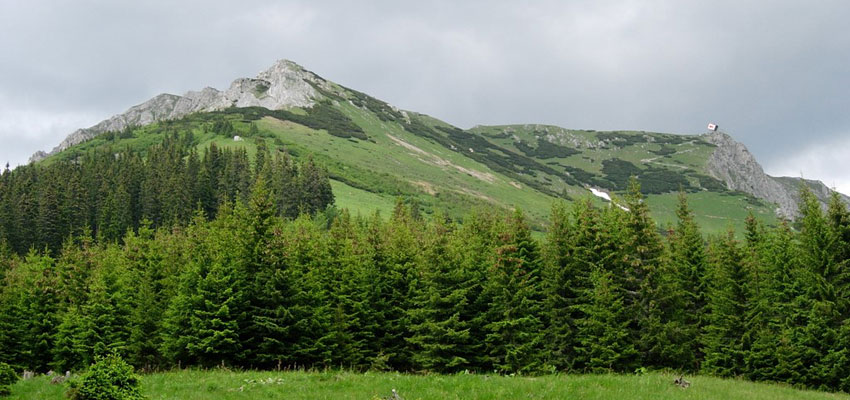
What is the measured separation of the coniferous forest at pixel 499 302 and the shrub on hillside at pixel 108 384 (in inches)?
739

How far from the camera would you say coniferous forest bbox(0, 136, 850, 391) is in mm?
36250

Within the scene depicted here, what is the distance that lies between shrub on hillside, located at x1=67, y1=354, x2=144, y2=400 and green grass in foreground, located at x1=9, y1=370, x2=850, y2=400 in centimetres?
237

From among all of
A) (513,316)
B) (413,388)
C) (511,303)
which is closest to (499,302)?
(511,303)

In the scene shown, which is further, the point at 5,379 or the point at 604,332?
the point at 604,332

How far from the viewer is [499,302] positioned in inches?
1524

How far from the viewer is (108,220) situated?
4264 inches

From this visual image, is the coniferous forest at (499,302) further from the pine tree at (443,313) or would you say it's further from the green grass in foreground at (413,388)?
the green grass in foreground at (413,388)

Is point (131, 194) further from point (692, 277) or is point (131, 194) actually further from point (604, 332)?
point (692, 277)

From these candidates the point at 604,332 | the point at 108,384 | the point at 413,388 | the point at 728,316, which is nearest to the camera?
the point at 108,384

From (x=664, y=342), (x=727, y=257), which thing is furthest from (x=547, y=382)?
(x=727, y=257)

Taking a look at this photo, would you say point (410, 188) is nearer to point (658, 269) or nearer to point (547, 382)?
point (658, 269)

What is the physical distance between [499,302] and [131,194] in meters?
108

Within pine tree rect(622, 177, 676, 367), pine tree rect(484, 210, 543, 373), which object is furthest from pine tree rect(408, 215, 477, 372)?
pine tree rect(622, 177, 676, 367)

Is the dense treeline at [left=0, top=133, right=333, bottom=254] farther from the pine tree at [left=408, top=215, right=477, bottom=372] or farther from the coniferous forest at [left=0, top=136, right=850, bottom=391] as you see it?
the pine tree at [left=408, top=215, right=477, bottom=372]
